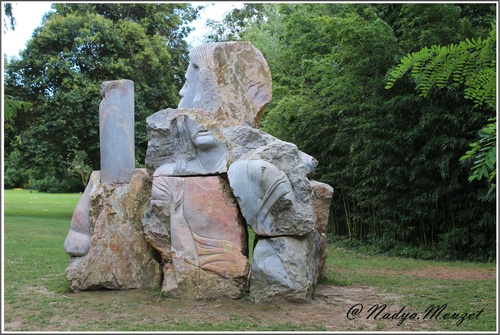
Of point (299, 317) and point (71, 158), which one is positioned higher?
point (71, 158)

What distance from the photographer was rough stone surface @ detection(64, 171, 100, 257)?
699 centimetres

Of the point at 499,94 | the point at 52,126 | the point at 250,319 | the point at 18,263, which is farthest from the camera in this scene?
the point at 52,126

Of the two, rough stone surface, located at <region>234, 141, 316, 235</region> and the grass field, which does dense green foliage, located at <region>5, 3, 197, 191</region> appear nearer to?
the grass field

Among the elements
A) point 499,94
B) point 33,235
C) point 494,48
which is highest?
point 494,48

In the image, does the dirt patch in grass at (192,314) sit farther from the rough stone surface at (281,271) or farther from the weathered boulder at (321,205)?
the weathered boulder at (321,205)

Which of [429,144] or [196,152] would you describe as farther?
[429,144]

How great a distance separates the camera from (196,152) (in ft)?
22.0

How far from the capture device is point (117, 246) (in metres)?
6.84

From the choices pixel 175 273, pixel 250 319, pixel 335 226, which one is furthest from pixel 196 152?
pixel 335 226

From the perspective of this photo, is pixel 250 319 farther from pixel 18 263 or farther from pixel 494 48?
pixel 18 263

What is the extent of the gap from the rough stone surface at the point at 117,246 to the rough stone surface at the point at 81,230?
3.6 inches

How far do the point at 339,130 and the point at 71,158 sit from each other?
340 inches

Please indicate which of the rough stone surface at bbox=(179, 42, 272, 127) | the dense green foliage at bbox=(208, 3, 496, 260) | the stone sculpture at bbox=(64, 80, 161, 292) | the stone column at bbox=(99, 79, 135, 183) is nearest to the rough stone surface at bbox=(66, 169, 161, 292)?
the stone sculpture at bbox=(64, 80, 161, 292)

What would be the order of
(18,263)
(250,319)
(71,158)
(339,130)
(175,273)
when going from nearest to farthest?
(250,319), (175,273), (18,263), (339,130), (71,158)
